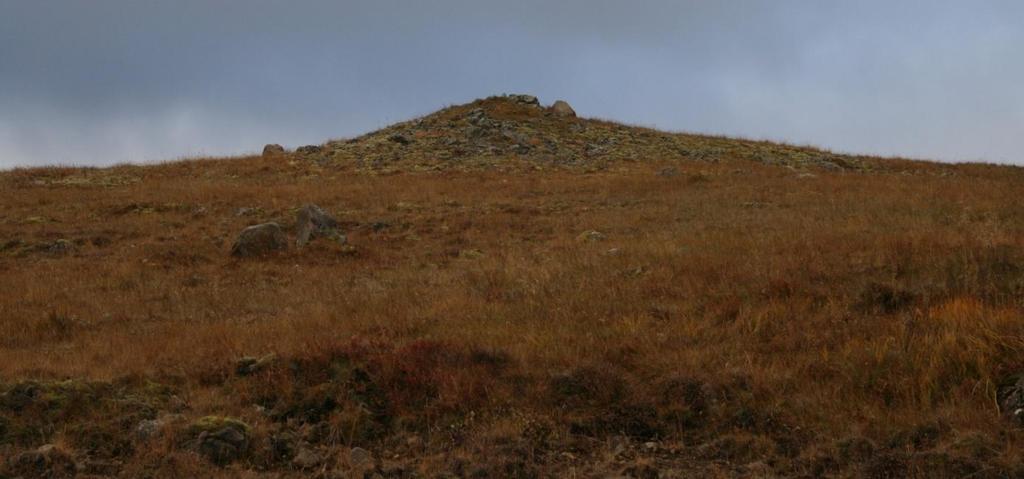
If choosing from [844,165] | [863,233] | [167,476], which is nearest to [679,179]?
[844,165]

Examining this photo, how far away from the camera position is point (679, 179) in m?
24.5

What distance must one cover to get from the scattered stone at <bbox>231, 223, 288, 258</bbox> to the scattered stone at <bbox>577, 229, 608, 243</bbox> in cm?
576

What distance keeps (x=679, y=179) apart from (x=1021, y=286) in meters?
16.7

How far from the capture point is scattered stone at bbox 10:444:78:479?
535 cm

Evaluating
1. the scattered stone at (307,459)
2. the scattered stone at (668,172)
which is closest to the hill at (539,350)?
the scattered stone at (307,459)

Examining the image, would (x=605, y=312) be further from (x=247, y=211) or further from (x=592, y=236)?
(x=247, y=211)

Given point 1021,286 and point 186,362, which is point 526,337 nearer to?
point 186,362

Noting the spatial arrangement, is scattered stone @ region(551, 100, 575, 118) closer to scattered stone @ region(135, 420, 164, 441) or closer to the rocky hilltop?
the rocky hilltop

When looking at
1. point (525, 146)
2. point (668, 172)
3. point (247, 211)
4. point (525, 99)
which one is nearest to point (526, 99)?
point (525, 99)

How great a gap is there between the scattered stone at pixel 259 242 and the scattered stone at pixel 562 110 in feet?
76.7

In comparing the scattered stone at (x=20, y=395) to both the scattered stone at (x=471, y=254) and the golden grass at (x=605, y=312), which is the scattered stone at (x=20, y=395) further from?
the scattered stone at (x=471, y=254)

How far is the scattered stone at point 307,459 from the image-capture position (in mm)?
5617

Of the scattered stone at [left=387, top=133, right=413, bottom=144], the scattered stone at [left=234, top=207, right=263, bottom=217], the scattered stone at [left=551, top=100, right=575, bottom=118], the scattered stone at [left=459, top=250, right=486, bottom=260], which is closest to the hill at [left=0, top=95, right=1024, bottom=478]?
the scattered stone at [left=459, top=250, right=486, bottom=260]

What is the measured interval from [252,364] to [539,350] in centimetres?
262
